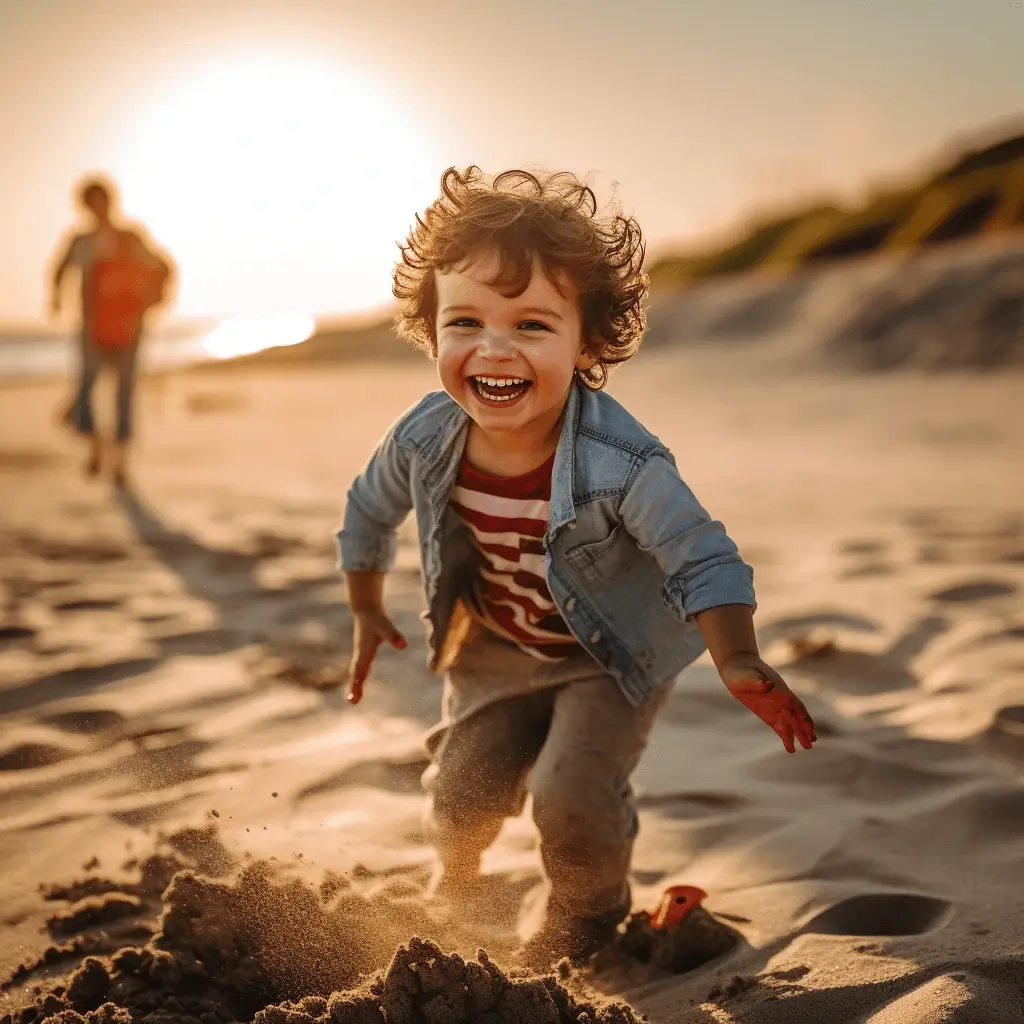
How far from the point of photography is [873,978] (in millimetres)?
1781

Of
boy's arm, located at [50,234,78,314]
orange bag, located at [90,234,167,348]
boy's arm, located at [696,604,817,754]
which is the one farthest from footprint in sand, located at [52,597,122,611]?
boy's arm, located at [50,234,78,314]

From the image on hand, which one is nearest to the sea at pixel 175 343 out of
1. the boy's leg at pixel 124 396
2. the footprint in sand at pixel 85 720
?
the boy's leg at pixel 124 396

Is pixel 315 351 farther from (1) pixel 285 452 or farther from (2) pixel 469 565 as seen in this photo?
(2) pixel 469 565

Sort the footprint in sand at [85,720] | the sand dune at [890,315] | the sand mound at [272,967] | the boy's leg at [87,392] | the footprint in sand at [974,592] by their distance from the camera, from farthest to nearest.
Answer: the sand dune at [890,315], the boy's leg at [87,392], the footprint in sand at [974,592], the footprint in sand at [85,720], the sand mound at [272,967]

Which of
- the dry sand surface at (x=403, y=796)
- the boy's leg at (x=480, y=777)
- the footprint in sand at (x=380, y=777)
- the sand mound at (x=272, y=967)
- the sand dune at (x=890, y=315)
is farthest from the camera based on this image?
the sand dune at (x=890, y=315)

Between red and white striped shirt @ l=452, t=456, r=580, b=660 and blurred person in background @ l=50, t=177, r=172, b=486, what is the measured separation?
16.6 ft

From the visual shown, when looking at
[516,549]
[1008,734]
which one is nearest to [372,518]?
[516,549]

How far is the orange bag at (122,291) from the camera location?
Result: 6793 millimetres

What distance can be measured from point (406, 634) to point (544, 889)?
1.51 meters

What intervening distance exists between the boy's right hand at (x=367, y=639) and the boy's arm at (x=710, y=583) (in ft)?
1.91

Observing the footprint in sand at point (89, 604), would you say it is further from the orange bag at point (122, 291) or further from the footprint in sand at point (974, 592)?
the orange bag at point (122, 291)

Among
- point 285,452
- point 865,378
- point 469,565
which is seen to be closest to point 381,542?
point 469,565

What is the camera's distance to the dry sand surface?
184cm

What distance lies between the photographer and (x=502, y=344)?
1979 mm
